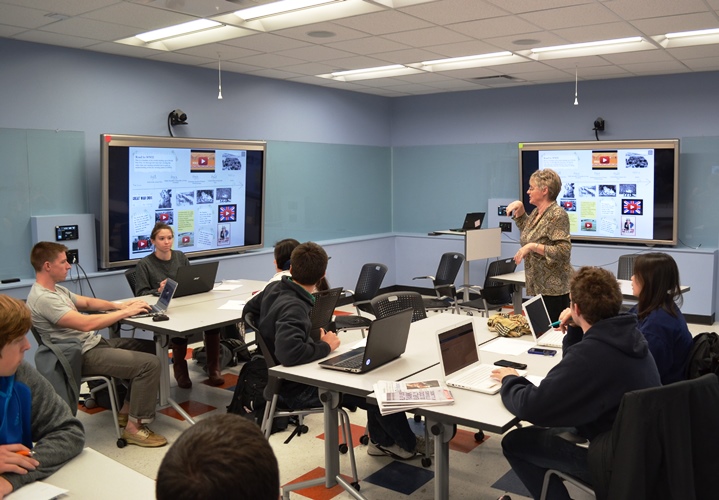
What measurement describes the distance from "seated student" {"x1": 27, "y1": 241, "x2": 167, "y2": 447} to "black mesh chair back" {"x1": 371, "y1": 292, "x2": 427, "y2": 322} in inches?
56.6

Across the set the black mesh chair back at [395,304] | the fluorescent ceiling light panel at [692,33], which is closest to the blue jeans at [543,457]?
the black mesh chair back at [395,304]

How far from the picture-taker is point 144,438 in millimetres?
4125

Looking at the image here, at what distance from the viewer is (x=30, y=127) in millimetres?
5445

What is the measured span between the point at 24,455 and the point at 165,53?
4.73 metres

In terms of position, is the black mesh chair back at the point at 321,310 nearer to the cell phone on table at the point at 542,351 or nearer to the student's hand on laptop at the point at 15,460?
the cell phone on table at the point at 542,351

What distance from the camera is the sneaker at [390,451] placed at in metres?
3.83

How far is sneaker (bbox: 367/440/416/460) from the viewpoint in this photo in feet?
12.6

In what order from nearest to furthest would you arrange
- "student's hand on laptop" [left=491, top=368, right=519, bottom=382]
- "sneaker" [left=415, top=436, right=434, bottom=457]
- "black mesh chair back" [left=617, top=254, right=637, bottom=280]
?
"student's hand on laptop" [left=491, top=368, right=519, bottom=382]
"sneaker" [left=415, top=436, right=434, bottom=457]
"black mesh chair back" [left=617, top=254, right=637, bottom=280]

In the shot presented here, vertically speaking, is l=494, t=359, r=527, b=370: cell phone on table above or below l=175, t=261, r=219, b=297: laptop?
below

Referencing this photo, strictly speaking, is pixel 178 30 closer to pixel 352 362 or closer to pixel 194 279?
pixel 194 279

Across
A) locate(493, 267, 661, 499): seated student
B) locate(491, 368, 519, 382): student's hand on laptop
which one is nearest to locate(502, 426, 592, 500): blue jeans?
locate(493, 267, 661, 499): seated student

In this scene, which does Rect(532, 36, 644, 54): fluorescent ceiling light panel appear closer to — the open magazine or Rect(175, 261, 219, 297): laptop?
Rect(175, 261, 219, 297): laptop

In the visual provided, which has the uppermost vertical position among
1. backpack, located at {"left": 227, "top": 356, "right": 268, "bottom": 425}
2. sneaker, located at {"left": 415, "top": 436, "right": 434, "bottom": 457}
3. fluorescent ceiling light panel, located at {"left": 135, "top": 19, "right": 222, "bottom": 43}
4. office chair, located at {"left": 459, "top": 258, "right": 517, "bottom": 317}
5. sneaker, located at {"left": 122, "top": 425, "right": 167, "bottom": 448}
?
fluorescent ceiling light panel, located at {"left": 135, "top": 19, "right": 222, "bottom": 43}

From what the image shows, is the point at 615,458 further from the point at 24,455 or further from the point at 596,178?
the point at 596,178
